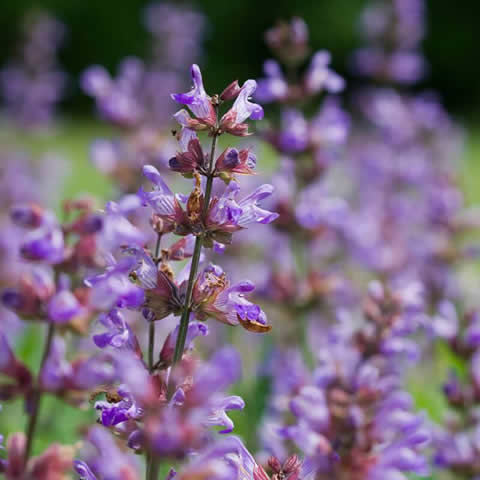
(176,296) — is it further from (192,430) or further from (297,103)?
(297,103)

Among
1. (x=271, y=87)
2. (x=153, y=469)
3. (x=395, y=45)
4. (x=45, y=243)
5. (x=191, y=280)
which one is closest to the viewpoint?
(x=153, y=469)

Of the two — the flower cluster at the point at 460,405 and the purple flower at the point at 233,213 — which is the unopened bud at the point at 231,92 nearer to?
the purple flower at the point at 233,213

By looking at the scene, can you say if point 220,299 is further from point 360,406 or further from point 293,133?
point 293,133

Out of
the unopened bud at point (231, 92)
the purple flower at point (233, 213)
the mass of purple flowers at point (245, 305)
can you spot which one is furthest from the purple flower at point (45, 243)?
the unopened bud at point (231, 92)

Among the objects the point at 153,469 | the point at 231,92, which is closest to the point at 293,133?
the point at 231,92

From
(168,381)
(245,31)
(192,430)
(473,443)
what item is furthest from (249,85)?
(245,31)
